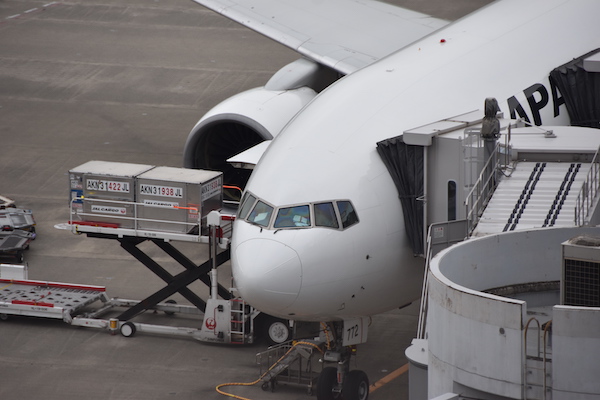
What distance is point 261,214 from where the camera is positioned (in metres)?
17.2

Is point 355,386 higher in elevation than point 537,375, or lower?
lower

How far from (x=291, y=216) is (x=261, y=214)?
0.51 meters

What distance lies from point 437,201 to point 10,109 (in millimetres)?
23319

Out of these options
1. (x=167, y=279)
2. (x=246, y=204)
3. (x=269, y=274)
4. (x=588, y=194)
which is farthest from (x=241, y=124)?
(x=588, y=194)

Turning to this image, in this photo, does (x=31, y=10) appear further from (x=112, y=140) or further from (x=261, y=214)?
(x=261, y=214)

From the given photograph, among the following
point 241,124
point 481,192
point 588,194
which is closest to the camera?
point 588,194

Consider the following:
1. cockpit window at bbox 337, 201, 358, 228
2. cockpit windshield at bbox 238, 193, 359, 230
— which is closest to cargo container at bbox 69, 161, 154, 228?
cockpit windshield at bbox 238, 193, 359, 230

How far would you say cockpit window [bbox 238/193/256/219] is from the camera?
17.4 m

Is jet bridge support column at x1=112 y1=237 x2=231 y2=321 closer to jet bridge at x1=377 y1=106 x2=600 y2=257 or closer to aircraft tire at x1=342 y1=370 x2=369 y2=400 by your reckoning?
aircraft tire at x1=342 y1=370 x2=369 y2=400

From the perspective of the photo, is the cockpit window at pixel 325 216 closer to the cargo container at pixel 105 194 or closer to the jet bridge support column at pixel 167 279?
the cargo container at pixel 105 194

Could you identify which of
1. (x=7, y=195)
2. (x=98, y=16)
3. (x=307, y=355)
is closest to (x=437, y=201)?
(x=307, y=355)

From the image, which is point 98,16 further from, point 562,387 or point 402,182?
point 562,387

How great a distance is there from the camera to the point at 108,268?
2608cm

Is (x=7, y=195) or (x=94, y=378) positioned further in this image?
(x=7, y=195)
